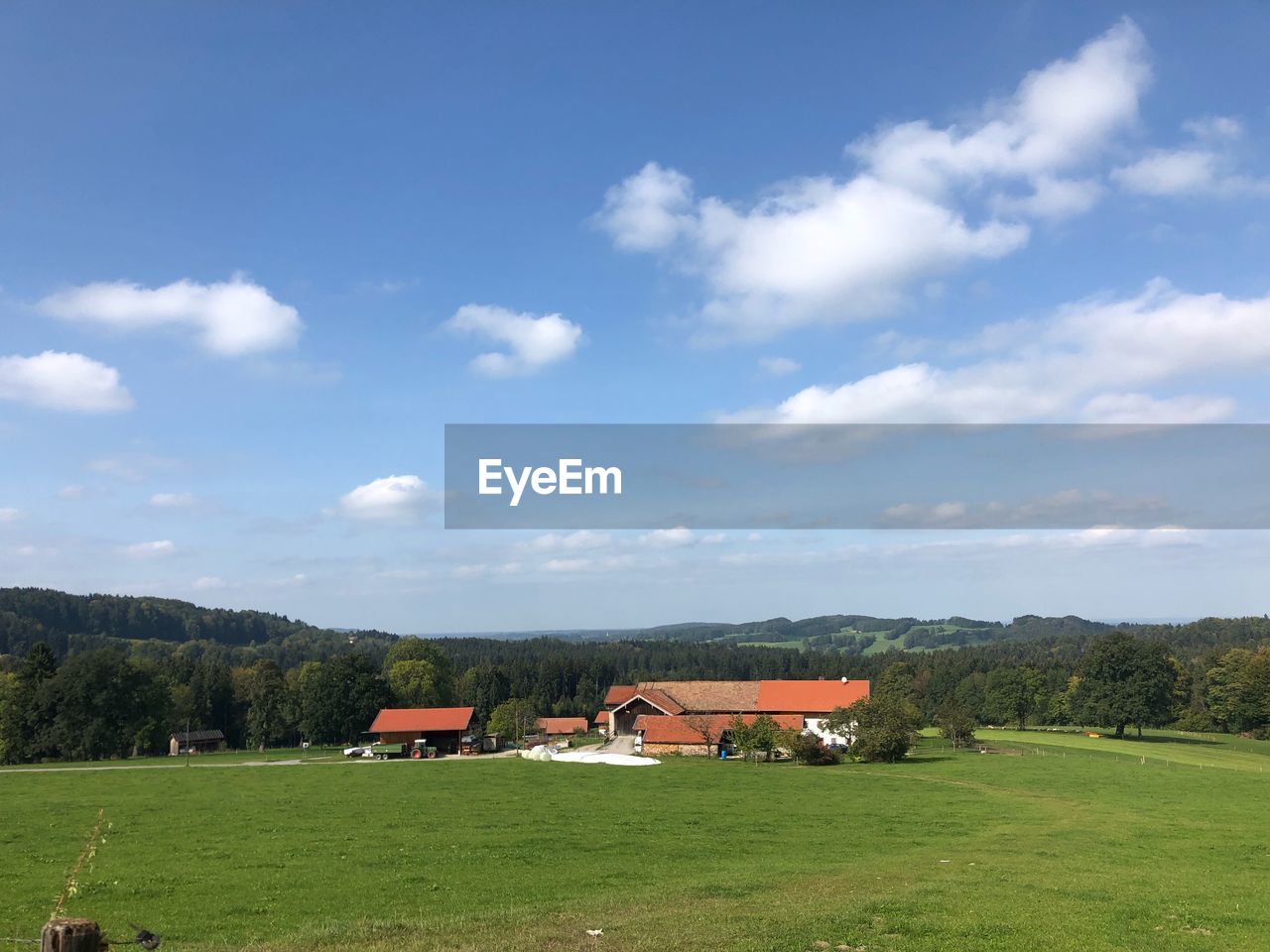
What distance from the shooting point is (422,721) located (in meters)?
83.1

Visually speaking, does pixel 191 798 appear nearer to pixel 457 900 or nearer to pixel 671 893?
pixel 457 900

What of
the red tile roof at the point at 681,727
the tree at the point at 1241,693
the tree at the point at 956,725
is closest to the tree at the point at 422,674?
the red tile roof at the point at 681,727

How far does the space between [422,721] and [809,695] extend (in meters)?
38.8

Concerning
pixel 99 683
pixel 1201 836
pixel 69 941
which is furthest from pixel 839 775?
pixel 99 683

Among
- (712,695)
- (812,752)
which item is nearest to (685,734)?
(712,695)

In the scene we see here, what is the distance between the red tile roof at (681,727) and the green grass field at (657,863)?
23032 millimetres

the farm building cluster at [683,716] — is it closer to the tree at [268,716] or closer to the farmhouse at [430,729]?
the farmhouse at [430,729]

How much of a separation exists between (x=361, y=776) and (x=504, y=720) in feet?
151

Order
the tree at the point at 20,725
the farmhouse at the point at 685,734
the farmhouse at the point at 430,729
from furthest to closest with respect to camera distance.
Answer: the farmhouse at the point at 430,729 < the tree at the point at 20,725 < the farmhouse at the point at 685,734

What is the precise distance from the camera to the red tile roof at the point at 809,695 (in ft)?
252

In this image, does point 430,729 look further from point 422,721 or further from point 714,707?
point 714,707

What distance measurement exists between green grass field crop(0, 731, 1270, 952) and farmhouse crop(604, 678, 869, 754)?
923 inches

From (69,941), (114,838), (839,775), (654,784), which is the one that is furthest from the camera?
(839,775)

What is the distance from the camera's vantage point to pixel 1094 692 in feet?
301
